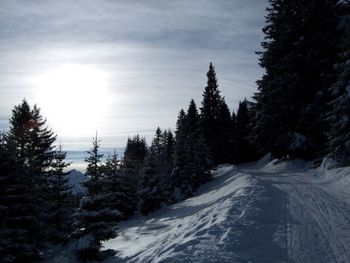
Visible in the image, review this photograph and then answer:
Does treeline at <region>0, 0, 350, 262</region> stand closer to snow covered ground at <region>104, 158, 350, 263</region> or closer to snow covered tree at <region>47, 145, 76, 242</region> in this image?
snow covered tree at <region>47, 145, 76, 242</region>

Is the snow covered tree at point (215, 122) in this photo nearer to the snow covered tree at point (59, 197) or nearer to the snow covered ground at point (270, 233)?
the snow covered tree at point (59, 197)

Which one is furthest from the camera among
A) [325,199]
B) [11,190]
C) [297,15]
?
[297,15]

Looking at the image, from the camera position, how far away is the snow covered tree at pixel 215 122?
199ft

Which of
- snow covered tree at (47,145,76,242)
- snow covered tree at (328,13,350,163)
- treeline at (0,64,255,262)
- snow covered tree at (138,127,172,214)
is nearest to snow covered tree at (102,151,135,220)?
treeline at (0,64,255,262)

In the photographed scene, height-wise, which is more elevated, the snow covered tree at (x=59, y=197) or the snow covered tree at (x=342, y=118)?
the snow covered tree at (x=342, y=118)

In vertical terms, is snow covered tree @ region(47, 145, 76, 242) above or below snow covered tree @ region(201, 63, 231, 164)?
below

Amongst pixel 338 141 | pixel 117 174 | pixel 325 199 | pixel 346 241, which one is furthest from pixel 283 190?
pixel 117 174

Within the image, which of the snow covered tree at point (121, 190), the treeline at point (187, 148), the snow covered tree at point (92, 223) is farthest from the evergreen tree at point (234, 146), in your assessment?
the snow covered tree at point (92, 223)

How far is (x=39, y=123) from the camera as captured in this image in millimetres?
35438

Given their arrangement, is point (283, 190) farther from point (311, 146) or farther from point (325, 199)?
point (311, 146)

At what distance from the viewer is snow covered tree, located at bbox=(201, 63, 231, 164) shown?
199 feet

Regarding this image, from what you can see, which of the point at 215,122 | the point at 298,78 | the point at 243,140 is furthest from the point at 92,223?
the point at 243,140

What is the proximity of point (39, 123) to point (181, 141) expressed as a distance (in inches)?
619

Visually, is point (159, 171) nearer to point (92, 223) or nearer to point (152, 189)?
point (152, 189)
